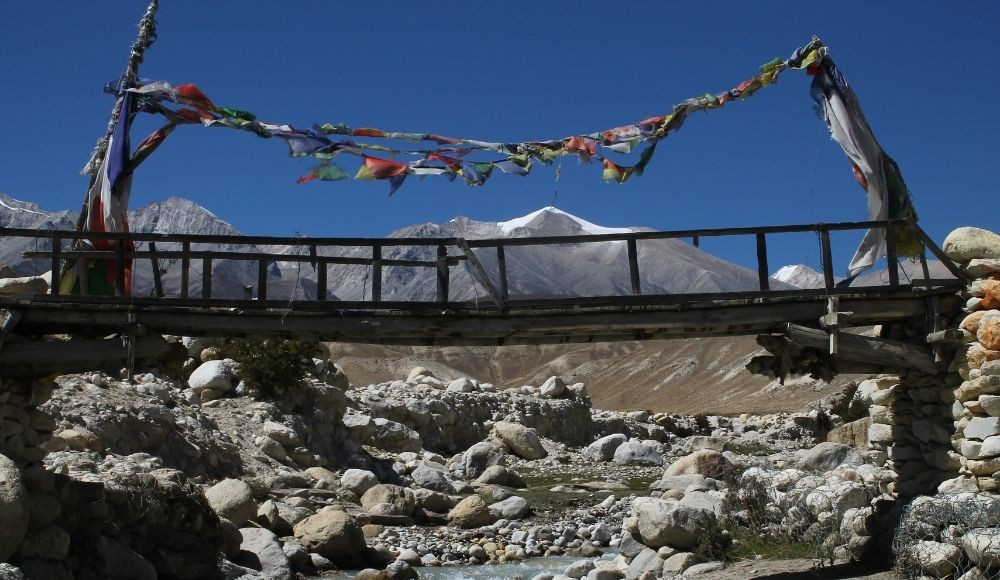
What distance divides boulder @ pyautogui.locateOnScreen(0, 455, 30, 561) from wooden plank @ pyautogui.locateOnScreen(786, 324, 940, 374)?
8520 mm

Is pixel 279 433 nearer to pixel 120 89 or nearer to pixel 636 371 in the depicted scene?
pixel 120 89

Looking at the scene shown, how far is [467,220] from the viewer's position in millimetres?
126000

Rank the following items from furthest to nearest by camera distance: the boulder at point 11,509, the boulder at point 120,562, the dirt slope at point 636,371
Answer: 1. the dirt slope at point 636,371
2. the boulder at point 120,562
3. the boulder at point 11,509

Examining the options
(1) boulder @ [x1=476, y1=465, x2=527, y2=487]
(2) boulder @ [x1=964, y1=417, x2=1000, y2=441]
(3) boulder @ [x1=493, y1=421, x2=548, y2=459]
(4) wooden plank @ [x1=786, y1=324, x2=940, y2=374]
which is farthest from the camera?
(3) boulder @ [x1=493, y1=421, x2=548, y2=459]

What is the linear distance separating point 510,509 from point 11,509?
1102 centimetres

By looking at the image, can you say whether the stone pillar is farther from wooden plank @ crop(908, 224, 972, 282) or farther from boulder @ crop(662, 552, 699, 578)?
boulder @ crop(662, 552, 699, 578)

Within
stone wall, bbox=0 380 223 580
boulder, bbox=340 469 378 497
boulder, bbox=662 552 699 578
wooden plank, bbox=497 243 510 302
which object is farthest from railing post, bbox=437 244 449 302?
boulder, bbox=340 469 378 497

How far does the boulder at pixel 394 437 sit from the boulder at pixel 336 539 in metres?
13.4

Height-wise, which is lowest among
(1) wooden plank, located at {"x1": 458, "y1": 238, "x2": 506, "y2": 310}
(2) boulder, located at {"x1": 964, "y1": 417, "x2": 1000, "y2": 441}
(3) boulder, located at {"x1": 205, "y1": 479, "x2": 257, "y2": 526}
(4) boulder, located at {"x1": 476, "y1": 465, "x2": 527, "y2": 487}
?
(4) boulder, located at {"x1": 476, "y1": 465, "x2": 527, "y2": 487}

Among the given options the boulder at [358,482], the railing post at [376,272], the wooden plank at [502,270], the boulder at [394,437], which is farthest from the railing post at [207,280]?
the boulder at [394,437]

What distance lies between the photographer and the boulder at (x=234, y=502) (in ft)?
51.5

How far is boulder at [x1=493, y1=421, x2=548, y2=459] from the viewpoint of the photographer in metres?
32.4

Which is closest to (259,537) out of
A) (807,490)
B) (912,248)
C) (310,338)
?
(310,338)

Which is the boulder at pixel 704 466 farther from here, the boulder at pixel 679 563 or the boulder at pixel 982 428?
the boulder at pixel 982 428
